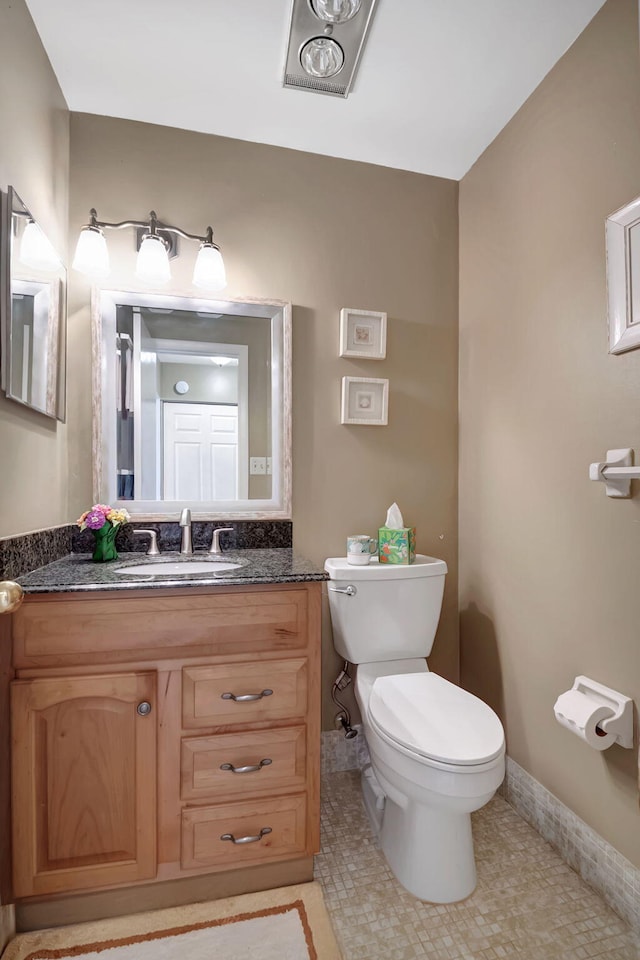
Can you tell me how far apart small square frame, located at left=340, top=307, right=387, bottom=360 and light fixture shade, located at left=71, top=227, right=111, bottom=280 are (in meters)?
0.88

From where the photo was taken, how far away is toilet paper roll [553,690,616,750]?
1.30m

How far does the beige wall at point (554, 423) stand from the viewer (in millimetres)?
1349

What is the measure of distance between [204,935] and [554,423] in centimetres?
172

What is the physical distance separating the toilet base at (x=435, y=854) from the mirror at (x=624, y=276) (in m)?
1.33

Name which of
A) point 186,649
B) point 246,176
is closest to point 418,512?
point 186,649

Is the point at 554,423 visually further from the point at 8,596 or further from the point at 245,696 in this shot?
the point at 8,596

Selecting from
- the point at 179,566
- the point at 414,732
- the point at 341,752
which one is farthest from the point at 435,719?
the point at 179,566

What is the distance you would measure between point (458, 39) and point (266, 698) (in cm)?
200

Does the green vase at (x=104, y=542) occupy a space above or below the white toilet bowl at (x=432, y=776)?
above

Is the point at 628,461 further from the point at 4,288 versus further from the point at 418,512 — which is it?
the point at 4,288

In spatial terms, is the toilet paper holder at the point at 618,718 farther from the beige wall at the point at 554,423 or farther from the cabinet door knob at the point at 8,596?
the cabinet door knob at the point at 8,596

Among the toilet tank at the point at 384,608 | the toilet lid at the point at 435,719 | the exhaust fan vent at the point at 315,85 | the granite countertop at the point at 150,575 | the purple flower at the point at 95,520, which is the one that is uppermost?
the exhaust fan vent at the point at 315,85

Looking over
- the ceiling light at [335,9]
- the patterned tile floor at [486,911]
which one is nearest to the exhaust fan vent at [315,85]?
the ceiling light at [335,9]

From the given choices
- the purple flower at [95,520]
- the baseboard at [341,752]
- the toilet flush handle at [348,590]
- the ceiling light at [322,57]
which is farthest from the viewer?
the baseboard at [341,752]
